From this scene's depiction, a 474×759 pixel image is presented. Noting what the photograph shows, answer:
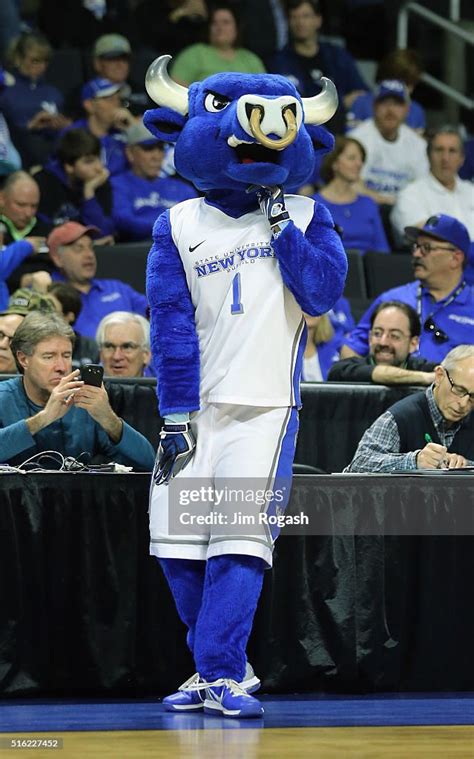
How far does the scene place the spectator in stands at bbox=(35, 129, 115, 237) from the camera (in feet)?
28.4

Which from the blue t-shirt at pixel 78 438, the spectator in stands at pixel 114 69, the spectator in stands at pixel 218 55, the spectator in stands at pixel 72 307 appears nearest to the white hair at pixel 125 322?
the spectator in stands at pixel 72 307

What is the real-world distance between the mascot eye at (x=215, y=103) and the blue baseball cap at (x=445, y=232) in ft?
9.25

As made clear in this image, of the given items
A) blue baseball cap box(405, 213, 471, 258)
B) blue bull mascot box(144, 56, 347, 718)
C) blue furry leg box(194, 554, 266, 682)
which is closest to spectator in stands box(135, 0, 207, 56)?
blue baseball cap box(405, 213, 471, 258)

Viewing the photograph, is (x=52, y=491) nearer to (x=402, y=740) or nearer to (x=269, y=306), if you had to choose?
(x=269, y=306)

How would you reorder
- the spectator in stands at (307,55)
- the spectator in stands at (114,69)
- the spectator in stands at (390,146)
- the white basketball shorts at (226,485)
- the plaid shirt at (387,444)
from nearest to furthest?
the white basketball shorts at (226,485) < the plaid shirt at (387,444) < the spectator in stands at (114,69) < the spectator in stands at (390,146) < the spectator in stands at (307,55)

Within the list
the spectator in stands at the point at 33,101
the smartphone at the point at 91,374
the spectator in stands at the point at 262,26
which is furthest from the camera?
the spectator in stands at the point at 262,26

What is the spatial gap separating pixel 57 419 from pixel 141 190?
4182mm

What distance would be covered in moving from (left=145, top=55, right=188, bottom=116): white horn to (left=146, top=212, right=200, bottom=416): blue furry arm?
1.21 feet

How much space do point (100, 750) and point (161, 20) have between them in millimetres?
7857

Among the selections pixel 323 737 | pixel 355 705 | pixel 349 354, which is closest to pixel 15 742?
pixel 323 737

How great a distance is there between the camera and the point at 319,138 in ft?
15.0

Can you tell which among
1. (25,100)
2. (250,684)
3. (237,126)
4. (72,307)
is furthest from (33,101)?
(250,684)

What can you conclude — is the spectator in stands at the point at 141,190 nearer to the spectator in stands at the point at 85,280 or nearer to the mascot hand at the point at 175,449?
the spectator in stands at the point at 85,280

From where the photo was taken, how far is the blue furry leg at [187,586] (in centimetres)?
434
